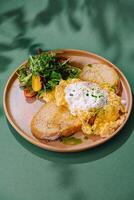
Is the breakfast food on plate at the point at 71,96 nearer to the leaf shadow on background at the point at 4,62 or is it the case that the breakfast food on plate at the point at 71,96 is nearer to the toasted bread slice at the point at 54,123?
the toasted bread slice at the point at 54,123

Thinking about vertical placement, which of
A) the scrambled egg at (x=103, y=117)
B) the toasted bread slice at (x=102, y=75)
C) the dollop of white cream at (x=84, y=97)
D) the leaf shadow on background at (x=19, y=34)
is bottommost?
the scrambled egg at (x=103, y=117)

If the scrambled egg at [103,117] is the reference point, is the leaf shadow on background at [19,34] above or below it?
above

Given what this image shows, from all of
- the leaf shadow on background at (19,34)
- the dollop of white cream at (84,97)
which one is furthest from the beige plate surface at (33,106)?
the leaf shadow on background at (19,34)

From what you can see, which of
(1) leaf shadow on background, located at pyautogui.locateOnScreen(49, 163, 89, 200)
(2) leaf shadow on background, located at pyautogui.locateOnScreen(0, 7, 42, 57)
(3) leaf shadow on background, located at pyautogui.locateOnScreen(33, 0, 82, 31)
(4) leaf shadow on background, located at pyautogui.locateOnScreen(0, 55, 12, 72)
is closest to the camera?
(1) leaf shadow on background, located at pyautogui.locateOnScreen(49, 163, 89, 200)

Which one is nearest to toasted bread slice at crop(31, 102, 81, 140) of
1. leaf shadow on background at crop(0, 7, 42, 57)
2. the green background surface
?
the green background surface

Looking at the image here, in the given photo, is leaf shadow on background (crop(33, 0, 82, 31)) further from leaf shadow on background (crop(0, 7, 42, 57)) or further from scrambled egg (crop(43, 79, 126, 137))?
scrambled egg (crop(43, 79, 126, 137))

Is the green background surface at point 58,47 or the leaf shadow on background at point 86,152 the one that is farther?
the leaf shadow on background at point 86,152

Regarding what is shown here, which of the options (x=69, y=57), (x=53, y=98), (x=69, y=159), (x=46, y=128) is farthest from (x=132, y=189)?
(x=69, y=57)

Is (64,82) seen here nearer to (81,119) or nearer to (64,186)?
(81,119)
